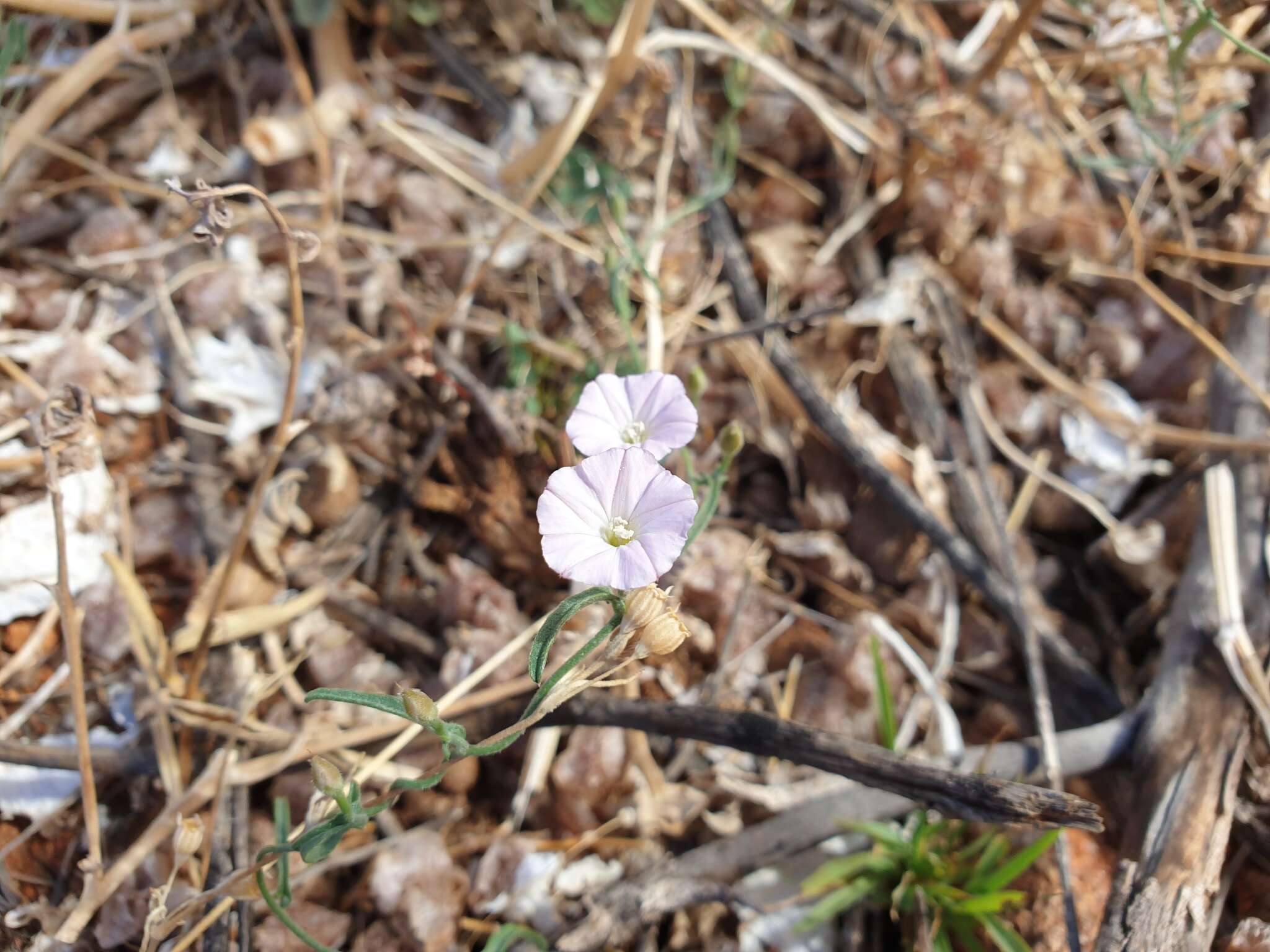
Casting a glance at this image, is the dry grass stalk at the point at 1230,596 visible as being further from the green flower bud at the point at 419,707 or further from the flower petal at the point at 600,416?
the green flower bud at the point at 419,707

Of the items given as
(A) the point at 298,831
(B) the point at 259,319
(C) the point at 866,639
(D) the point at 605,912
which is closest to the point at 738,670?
(C) the point at 866,639

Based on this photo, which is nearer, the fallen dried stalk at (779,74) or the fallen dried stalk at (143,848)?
the fallen dried stalk at (143,848)

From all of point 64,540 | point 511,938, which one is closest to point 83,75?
point 64,540

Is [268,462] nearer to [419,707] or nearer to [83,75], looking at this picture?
[419,707]

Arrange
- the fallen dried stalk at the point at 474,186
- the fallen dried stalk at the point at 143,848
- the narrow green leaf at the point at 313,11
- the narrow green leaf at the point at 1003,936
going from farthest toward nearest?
the narrow green leaf at the point at 313,11
the fallen dried stalk at the point at 474,186
the narrow green leaf at the point at 1003,936
the fallen dried stalk at the point at 143,848

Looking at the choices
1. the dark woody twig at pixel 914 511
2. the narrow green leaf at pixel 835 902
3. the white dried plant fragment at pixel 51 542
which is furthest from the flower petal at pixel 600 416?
the white dried plant fragment at pixel 51 542

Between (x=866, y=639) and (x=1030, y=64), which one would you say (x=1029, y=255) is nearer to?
(x=1030, y=64)
